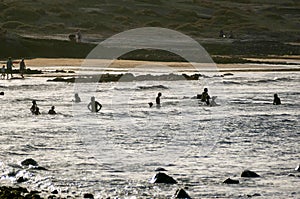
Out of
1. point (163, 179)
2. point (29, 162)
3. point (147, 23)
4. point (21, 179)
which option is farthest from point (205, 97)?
point (147, 23)

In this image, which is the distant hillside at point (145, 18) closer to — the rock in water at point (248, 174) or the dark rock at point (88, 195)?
the rock in water at point (248, 174)

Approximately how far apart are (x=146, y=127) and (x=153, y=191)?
563 inches

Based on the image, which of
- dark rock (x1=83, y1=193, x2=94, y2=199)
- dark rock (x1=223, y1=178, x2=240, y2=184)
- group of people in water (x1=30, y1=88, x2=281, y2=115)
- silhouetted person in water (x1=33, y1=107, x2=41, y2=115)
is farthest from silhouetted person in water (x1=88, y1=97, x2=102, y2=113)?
dark rock (x1=83, y1=193, x2=94, y2=199)

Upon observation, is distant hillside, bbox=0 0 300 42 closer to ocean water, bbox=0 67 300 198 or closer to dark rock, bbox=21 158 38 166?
ocean water, bbox=0 67 300 198

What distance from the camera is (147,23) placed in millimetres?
114812

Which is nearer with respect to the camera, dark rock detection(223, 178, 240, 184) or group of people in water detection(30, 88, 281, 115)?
dark rock detection(223, 178, 240, 184)

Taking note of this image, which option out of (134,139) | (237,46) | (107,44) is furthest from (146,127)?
(237,46)

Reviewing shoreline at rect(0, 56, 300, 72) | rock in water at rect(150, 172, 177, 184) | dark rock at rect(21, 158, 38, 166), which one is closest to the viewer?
rock in water at rect(150, 172, 177, 184)

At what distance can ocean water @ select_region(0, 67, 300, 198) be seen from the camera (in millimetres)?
24812

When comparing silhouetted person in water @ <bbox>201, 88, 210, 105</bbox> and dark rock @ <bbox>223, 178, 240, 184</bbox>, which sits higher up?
silhouetted person in water @ <bbox>201, 88, 210, 105</bbox>

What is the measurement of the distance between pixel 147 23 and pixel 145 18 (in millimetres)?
5883

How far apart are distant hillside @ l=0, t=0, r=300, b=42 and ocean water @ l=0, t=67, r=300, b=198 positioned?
49.6 metres

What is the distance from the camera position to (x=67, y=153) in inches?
1192

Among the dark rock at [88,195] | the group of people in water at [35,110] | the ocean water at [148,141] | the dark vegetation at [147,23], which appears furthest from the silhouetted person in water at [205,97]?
the dark vegetation at [147,23]
